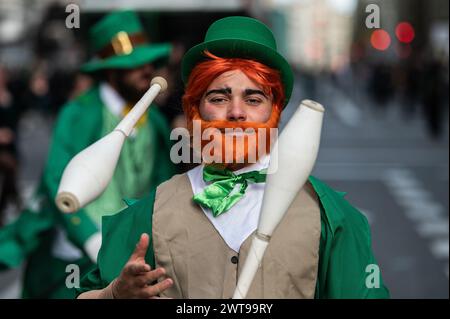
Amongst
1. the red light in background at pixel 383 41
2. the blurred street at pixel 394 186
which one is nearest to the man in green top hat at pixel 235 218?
the blurred street at pixel 394 186

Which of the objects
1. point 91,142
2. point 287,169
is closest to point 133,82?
point 91,142

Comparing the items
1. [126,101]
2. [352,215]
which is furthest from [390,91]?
[352,215]

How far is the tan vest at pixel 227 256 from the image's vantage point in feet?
10.0

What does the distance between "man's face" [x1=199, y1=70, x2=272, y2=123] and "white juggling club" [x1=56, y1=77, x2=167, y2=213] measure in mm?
271

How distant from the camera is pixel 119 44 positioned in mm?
6305

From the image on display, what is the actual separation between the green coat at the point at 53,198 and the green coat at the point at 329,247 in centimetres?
241

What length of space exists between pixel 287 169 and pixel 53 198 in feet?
10.6

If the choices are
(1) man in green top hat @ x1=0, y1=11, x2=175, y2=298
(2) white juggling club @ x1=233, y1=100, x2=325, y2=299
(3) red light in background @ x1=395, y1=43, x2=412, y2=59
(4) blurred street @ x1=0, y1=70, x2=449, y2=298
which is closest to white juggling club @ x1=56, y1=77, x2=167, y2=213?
(2) white juggling club @ x1=233, y1=100, x2=325, y2=299

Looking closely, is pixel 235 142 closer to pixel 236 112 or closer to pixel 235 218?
pixel 236 112

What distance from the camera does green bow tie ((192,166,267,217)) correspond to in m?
3.15

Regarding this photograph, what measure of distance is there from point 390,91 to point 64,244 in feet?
127

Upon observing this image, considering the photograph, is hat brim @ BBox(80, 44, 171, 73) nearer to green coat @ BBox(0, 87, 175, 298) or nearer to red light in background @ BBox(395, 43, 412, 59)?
green coat @ BBox(0, 87, 175, 298)

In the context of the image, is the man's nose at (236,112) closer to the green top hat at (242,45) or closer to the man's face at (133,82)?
the green top hat at (242,45)
